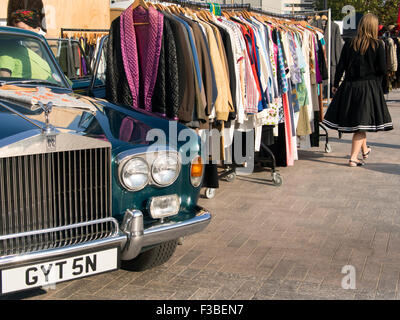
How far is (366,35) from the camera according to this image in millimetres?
7473

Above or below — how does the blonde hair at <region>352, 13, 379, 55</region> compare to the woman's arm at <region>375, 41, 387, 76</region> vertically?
above

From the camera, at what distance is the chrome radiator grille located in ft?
9.19

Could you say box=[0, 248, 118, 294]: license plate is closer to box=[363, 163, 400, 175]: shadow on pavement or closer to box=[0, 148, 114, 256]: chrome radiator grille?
box=[0, 148, 114, 256]: chrome radiator grille

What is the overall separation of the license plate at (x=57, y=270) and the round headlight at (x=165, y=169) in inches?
20.0

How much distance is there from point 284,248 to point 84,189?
2.04 meters

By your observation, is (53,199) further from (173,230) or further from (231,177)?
(231,177)

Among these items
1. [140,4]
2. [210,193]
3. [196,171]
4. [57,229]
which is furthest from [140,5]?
[57,229]

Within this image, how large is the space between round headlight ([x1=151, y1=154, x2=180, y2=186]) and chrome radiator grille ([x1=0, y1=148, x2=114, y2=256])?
1.02ft

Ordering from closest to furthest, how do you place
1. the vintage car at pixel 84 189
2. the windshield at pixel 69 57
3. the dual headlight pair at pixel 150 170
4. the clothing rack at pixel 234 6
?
the vintage car at pixel 84 189 → the dual headlight pair at pixel 150 170 → the windshield at pixel 69 57 → the clothing rack at pixel 234 6

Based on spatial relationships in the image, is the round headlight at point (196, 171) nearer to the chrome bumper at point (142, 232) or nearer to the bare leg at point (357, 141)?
the chrome bumper at point (142, 232)

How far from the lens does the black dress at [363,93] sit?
7.42 m

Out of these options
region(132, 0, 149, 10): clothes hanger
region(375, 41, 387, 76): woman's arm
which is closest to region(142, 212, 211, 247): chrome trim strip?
region(132, 0, 149, 10): clothes hanger

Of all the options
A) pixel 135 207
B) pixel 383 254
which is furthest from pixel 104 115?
pixel 383 254

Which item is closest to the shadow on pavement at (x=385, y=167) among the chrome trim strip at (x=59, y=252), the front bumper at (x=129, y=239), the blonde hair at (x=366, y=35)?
the blonde hair at (x=366, y=35)
